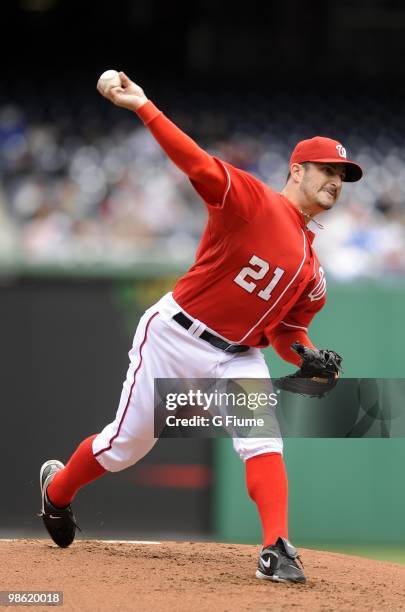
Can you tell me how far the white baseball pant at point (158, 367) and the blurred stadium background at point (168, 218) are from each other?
1.75m

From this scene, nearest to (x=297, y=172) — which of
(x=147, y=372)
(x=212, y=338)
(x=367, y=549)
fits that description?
(x=212, y=338)

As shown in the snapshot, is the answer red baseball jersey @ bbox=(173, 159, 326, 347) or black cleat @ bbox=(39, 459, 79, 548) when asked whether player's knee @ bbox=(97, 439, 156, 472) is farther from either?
red baseball jersey @ bbox=(173, 159, 326, 347)

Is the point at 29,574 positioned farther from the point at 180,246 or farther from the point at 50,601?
the point at 180,246

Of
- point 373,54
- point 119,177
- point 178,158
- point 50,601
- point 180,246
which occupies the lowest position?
point 50,601

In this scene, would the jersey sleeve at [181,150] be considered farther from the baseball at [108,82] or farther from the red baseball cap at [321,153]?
the red baseball cap at [321,153]

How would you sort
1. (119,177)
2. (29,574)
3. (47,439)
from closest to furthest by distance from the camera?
(29,574)
(47,439)
(119,177)

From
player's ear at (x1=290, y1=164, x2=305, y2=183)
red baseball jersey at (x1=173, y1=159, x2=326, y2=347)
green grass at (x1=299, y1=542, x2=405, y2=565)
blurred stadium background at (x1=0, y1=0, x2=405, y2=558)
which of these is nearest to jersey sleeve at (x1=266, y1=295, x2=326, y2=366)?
red baseball jersey at (x1=173, y1=159, x2=326, y2=347)

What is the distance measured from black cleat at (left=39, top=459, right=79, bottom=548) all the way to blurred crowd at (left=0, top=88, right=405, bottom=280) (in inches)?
67.0

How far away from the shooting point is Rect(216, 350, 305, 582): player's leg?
3.62 meters

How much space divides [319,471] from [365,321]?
909mm

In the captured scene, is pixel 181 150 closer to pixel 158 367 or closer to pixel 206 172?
pixel 206 172

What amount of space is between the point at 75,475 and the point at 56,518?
10.4 inches

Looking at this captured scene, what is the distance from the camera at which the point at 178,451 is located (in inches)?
225

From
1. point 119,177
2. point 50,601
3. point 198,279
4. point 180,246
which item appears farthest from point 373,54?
point 50,601
